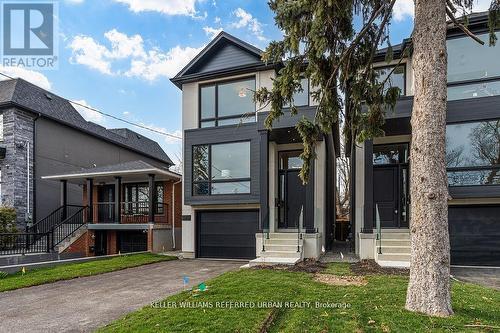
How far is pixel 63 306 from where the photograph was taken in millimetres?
6055

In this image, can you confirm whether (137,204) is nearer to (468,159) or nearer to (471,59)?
(468,159)

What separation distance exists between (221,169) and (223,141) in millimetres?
1044

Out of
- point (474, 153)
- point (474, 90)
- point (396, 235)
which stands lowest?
point (396, 235)

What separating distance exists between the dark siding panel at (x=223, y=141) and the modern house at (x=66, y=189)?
2044mm

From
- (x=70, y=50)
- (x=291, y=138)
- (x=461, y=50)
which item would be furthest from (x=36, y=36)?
(x=461, y=50)

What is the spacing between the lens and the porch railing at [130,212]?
15844 millimetres

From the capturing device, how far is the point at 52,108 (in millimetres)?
17562

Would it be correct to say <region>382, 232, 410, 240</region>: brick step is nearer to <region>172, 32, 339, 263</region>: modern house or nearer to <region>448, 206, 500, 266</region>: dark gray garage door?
<region>448, 206, 500, 266</region>: dark gray garage door

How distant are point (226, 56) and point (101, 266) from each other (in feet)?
28.9

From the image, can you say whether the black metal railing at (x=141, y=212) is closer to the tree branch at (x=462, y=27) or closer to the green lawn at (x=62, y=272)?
the green lawn at (x=62, y=272)

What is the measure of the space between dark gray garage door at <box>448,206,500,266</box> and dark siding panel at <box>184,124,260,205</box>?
6184 mm


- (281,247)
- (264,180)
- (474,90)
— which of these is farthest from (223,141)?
(474,90)

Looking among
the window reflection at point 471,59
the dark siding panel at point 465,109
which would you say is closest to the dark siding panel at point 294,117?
the dark siding panel at point 465,109

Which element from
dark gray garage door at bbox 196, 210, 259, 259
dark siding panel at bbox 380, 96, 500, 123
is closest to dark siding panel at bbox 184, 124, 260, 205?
dark gray garage door at bbox 196, 210, 259, 259
